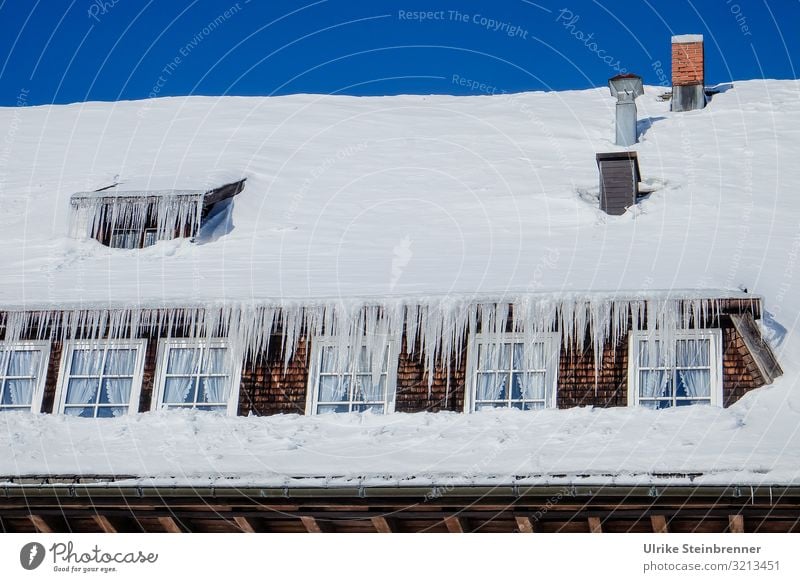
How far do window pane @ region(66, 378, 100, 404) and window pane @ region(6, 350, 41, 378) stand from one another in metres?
0.50

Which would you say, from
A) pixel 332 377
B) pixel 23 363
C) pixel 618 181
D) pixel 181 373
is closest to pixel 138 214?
pixel 23 363

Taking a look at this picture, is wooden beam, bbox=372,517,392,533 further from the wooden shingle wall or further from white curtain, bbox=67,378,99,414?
white curtain, bbox=67,378,99,414

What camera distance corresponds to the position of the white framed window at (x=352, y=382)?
13.8 m

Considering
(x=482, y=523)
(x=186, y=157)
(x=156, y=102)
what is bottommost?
(x=482, y=523)

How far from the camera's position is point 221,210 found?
58.8 feet

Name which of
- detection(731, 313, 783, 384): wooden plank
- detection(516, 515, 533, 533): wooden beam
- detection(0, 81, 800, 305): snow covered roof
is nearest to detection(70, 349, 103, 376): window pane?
detection(0, 81, 800, 305): snow covered roof

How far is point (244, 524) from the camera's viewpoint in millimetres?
12477

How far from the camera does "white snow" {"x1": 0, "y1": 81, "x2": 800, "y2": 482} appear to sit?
1244cm

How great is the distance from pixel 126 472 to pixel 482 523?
3603 millimetres

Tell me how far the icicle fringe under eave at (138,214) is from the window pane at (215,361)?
3451mm

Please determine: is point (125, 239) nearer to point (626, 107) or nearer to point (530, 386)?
point (530, 386)
